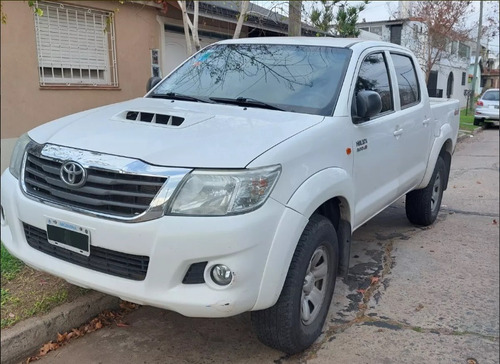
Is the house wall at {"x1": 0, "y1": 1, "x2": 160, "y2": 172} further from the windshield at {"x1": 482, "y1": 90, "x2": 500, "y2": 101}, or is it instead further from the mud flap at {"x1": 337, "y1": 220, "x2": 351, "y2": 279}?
the windshield at {"x1": 482, "y1": 90, "x2": 500, "y2": 101}

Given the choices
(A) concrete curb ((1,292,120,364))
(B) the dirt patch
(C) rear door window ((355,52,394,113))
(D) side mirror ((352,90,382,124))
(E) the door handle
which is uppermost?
(C) rear door window ((355,52,394,113))

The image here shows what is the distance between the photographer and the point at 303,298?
9.96ft

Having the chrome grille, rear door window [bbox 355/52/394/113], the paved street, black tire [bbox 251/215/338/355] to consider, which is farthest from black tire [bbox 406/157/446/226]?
the chrome grille

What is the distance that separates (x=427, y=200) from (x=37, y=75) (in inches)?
222

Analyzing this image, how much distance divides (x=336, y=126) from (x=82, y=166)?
64.3 inches

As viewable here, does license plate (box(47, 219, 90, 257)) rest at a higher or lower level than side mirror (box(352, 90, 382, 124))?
lower

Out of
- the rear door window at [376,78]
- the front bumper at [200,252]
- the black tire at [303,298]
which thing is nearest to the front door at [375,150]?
the rear door window at [376,78]

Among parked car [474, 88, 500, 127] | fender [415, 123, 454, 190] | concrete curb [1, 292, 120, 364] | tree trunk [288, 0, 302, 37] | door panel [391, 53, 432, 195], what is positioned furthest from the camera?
parked car [474, 88, 500, 127]

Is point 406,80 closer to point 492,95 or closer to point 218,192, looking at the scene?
point 218,192

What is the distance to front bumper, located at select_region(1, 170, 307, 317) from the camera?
2.43m

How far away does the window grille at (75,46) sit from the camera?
736 centimetres

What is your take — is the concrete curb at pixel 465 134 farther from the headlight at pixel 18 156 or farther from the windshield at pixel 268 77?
the headlight at pixel 18 156

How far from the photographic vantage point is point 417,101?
5121 millimetres

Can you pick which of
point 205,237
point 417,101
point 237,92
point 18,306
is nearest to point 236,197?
point 205,237
